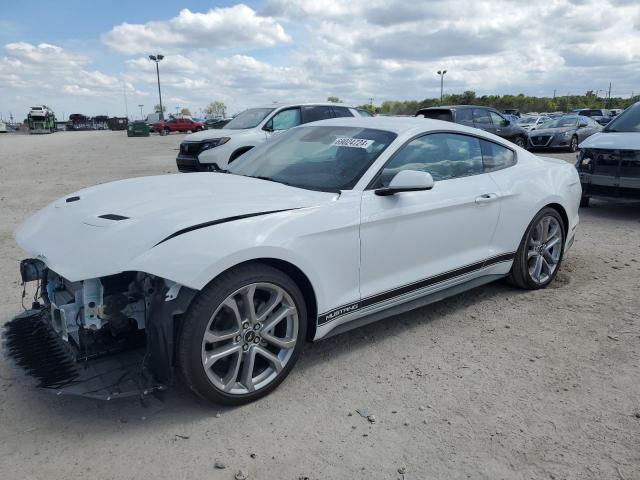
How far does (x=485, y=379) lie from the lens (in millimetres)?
3295

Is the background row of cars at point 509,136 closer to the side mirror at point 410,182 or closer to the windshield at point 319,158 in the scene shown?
the windshield at point 319,158

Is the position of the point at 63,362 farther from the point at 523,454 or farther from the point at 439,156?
the point at 439,156

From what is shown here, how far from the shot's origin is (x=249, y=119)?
1144 cm

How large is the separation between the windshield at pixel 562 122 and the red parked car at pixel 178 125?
36.0 meters

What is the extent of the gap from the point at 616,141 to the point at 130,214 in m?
7.54

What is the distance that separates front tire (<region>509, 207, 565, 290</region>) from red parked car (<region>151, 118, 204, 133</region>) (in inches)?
1870

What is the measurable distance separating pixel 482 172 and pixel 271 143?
171 cm

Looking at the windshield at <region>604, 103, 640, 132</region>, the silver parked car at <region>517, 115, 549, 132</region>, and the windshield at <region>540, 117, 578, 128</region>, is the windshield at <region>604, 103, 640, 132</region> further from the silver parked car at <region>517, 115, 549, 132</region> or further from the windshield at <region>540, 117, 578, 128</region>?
the silver parked car at <region>517, 115, 549, 132</region>

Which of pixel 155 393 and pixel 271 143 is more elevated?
pixel 271 143

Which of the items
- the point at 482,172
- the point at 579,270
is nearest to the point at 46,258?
the point at 482,172

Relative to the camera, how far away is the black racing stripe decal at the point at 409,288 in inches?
129

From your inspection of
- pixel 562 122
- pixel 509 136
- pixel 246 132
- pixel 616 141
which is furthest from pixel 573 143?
pixel 246 132

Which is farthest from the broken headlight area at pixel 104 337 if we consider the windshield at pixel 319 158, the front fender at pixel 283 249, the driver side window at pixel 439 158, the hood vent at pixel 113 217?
the driver side window at pixel 439 158

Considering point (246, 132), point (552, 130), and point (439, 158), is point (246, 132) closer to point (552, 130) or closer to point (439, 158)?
Result: point (439, 158)
